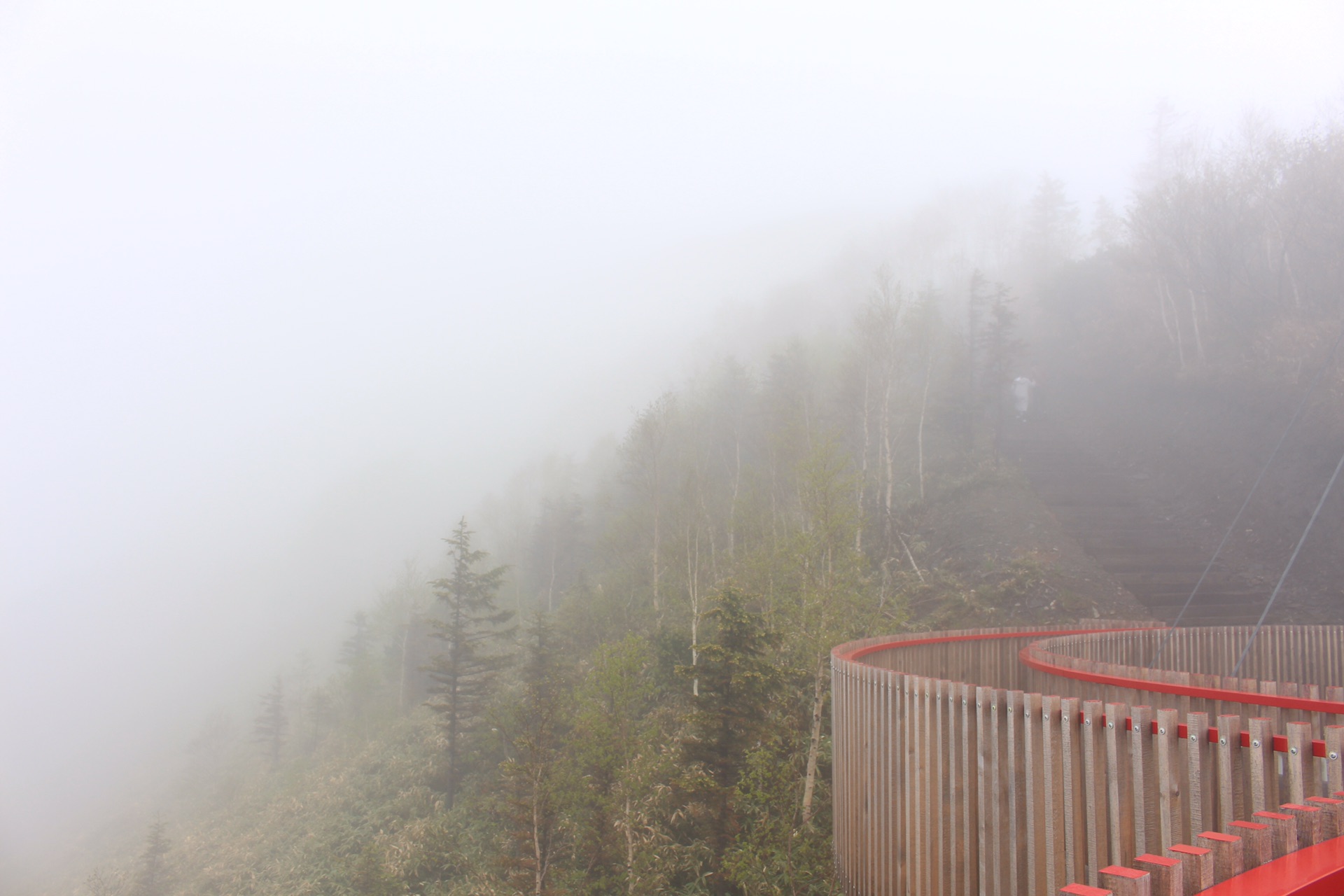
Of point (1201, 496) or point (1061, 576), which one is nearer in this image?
point (1061, 576)

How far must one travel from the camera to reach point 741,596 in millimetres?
12648

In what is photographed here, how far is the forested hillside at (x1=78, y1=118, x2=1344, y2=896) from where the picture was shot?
12.5 metres

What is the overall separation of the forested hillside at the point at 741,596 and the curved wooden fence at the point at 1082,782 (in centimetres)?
357

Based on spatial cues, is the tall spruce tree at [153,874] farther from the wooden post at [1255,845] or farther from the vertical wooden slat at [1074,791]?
the wooden post at [1255,845]

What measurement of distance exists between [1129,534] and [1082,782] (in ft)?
79.4

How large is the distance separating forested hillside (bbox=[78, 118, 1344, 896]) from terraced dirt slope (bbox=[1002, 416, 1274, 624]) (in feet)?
3.82

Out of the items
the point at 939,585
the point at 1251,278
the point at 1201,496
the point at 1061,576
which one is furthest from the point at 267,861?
the point at 1251,278

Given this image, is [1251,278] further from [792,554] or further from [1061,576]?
[792,554]

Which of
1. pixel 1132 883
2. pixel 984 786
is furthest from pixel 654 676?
pixel 1132 883

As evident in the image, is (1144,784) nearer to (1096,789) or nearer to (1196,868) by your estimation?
(1096,789)

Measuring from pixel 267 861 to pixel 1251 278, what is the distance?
44.6m

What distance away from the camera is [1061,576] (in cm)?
2128

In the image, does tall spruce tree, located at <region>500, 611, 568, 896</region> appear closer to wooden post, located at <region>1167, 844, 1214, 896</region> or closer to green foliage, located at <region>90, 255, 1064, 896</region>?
green foliage, located at <region>90, 255, 1064, 896</region>

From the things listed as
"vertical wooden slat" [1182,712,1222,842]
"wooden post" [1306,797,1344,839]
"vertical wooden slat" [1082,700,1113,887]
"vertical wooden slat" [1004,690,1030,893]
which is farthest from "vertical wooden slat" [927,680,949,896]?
"wooden post" [1306,797,1344,839]
